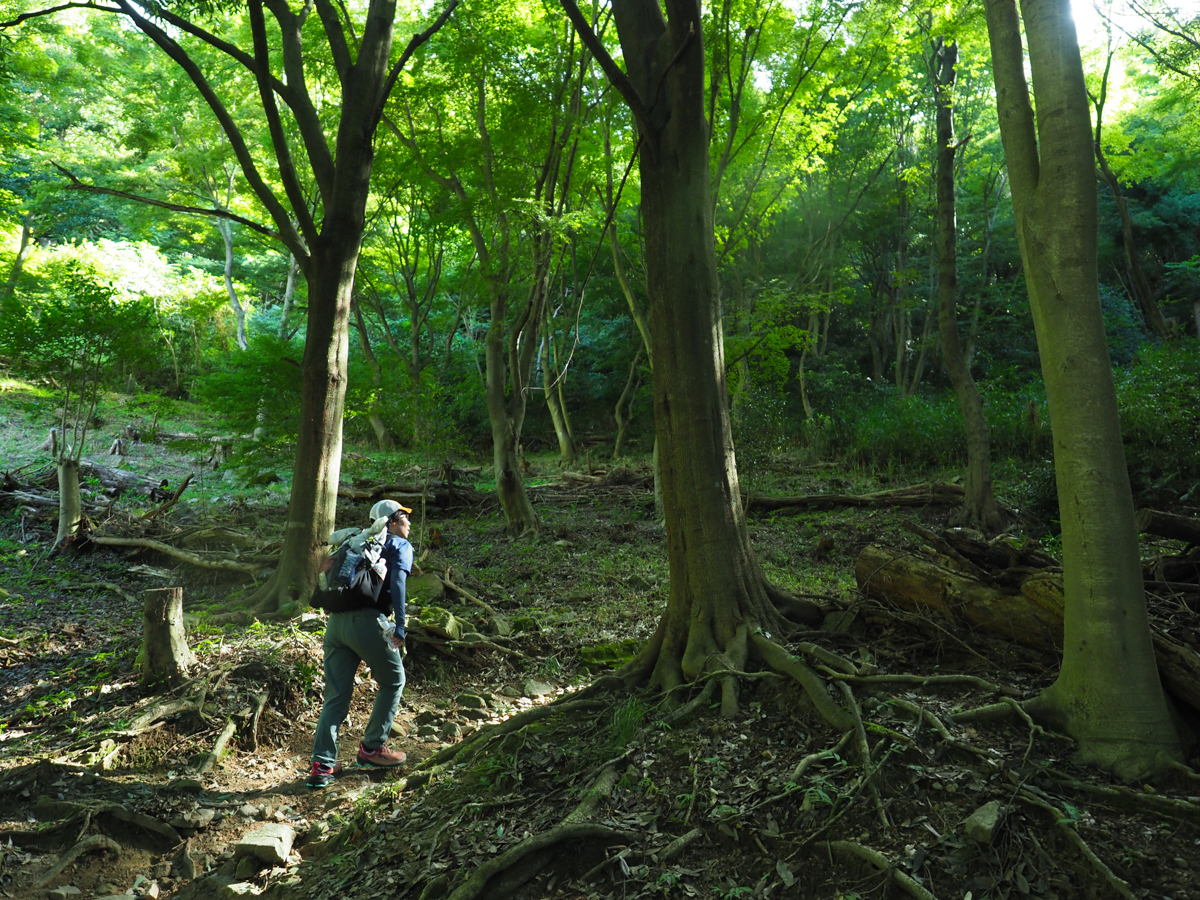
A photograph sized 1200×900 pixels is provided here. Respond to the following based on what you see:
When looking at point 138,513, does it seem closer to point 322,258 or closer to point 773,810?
point 322,258

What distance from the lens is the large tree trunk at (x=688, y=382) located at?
4.76 meters

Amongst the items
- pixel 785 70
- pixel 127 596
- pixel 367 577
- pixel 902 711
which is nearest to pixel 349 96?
pixel 367 577

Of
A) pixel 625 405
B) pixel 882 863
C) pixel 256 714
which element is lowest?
pixel 256 714

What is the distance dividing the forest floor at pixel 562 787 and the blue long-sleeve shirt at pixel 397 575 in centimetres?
96

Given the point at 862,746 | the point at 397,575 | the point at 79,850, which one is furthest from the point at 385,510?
the point at 862,746

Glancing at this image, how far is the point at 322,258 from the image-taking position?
23.4 feet

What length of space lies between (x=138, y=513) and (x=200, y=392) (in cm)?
212

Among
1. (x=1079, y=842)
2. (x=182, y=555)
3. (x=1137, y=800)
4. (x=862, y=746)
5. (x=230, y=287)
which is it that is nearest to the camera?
(x=1079, y=842)

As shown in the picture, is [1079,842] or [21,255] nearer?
[1079,842]

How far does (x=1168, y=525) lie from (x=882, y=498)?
8036 millimetres

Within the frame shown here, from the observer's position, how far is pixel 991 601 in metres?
4.51

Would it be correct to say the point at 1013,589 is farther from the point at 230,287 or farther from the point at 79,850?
the point at 230,287

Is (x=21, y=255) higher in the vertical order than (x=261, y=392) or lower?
higher

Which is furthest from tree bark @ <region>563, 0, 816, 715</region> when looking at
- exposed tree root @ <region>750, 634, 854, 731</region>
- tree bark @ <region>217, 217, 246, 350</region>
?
tree bark @ <region>217, 217, 246, 350</region>
